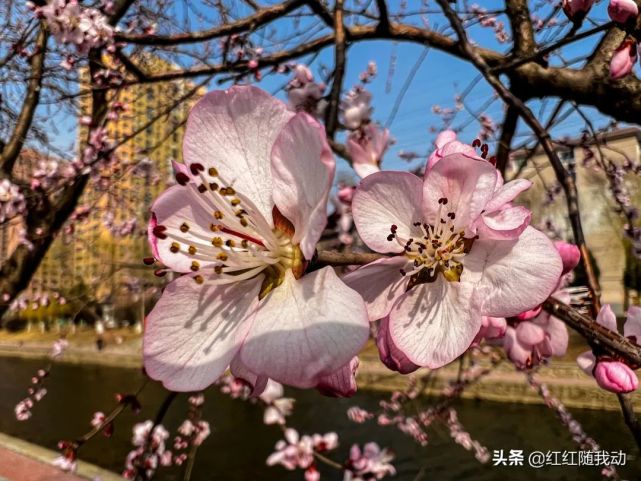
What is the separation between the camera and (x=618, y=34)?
4.93 feet

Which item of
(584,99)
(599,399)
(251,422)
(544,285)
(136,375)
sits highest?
(584,99)

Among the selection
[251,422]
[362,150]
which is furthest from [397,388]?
[362,150]

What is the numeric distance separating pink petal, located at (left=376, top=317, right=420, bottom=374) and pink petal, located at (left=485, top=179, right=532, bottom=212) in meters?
0.15

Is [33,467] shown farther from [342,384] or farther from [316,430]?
[316,430]

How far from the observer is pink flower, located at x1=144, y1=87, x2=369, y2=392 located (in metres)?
0.37

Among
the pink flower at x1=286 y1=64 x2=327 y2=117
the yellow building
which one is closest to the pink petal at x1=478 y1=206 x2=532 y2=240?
the pink flower at x1=286 y1=64 x2=327 y2=117

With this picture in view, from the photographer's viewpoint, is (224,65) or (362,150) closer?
(362,150)

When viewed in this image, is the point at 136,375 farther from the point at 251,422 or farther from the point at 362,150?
the point at 362,150

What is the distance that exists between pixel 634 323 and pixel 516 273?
1.31 ft

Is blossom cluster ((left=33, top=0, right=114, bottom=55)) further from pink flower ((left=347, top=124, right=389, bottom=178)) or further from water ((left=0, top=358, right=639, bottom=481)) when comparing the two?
water ((left=0, top=358, right=639, bottom=481))

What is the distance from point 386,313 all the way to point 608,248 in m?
14.1

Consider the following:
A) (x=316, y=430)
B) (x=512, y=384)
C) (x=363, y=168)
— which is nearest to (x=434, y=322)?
(x=363, y=168)

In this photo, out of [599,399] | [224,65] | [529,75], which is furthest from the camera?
[599,399]

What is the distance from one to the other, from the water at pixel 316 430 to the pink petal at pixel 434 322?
416 cm
